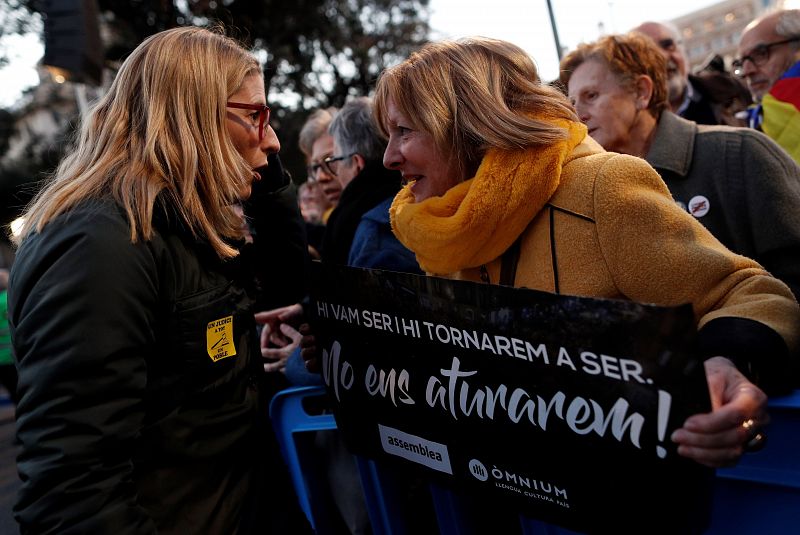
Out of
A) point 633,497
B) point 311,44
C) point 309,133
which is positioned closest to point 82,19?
point 309,133

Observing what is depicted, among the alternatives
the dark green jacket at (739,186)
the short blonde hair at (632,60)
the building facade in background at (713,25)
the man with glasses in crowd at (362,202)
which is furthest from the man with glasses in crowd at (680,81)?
the building facade in background at (713,25)

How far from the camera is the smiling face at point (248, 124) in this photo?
1.75 meters

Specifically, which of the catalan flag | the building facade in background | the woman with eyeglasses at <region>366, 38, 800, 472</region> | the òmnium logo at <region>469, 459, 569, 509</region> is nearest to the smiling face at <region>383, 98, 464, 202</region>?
the woman with eyeglasses at <region>366, 38, 800, 472</region>

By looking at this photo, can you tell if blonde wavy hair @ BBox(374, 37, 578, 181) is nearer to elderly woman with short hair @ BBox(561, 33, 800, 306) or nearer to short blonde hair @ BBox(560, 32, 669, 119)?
elderly woman with short hair @ BBox(561, 33, 800, 306)

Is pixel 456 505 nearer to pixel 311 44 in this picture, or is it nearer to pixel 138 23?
pixel 138 23

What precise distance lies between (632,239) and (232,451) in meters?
1.14

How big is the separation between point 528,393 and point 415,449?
0.43 m

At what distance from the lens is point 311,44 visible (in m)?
16.8

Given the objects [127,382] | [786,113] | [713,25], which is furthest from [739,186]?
[713,25]

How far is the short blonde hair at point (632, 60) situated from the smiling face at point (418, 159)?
124 cm

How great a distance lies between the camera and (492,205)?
1.48 m

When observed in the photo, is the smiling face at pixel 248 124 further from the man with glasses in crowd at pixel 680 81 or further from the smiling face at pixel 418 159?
the man with glasses in crowd at pixel 680 81

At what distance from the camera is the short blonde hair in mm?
2529

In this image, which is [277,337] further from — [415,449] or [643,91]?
[643,91]
